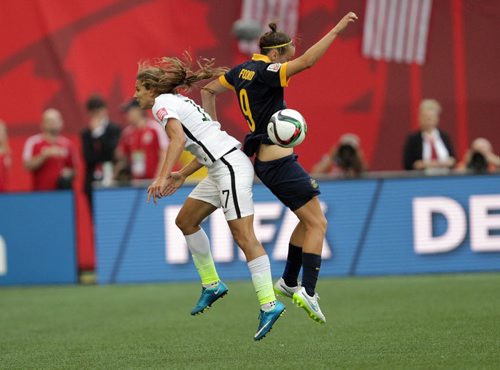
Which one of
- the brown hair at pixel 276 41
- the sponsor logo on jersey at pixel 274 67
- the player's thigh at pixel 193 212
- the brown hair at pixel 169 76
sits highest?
the brown hair at pixel 276 41

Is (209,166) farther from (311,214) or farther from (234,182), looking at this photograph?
(311,214)

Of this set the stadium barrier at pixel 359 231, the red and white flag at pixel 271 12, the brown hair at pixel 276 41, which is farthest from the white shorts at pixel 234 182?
the red and white flag at pixel 271 12

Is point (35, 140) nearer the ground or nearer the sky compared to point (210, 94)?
nearer the ground

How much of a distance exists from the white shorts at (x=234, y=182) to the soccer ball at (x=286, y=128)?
12.3 inches

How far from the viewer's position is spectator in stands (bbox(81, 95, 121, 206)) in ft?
51.7

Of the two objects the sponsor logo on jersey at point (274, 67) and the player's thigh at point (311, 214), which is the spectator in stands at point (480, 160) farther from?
the sponsor logo on jersey at point (274, 67)

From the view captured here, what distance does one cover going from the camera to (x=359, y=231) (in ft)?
46.3

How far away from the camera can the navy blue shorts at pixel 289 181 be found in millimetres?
8492

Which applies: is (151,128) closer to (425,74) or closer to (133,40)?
(133,40)

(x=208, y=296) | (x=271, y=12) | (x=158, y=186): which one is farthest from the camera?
(x=271, y=12)

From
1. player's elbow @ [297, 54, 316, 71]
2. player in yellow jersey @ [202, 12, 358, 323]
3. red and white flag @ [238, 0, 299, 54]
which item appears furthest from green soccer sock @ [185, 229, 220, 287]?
red and white flag @ [238, 0, 299, 54]

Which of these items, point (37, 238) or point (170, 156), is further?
point (37, 238)

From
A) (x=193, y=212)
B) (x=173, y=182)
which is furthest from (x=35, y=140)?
(x=173, y=182)

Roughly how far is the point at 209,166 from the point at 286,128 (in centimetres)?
67
